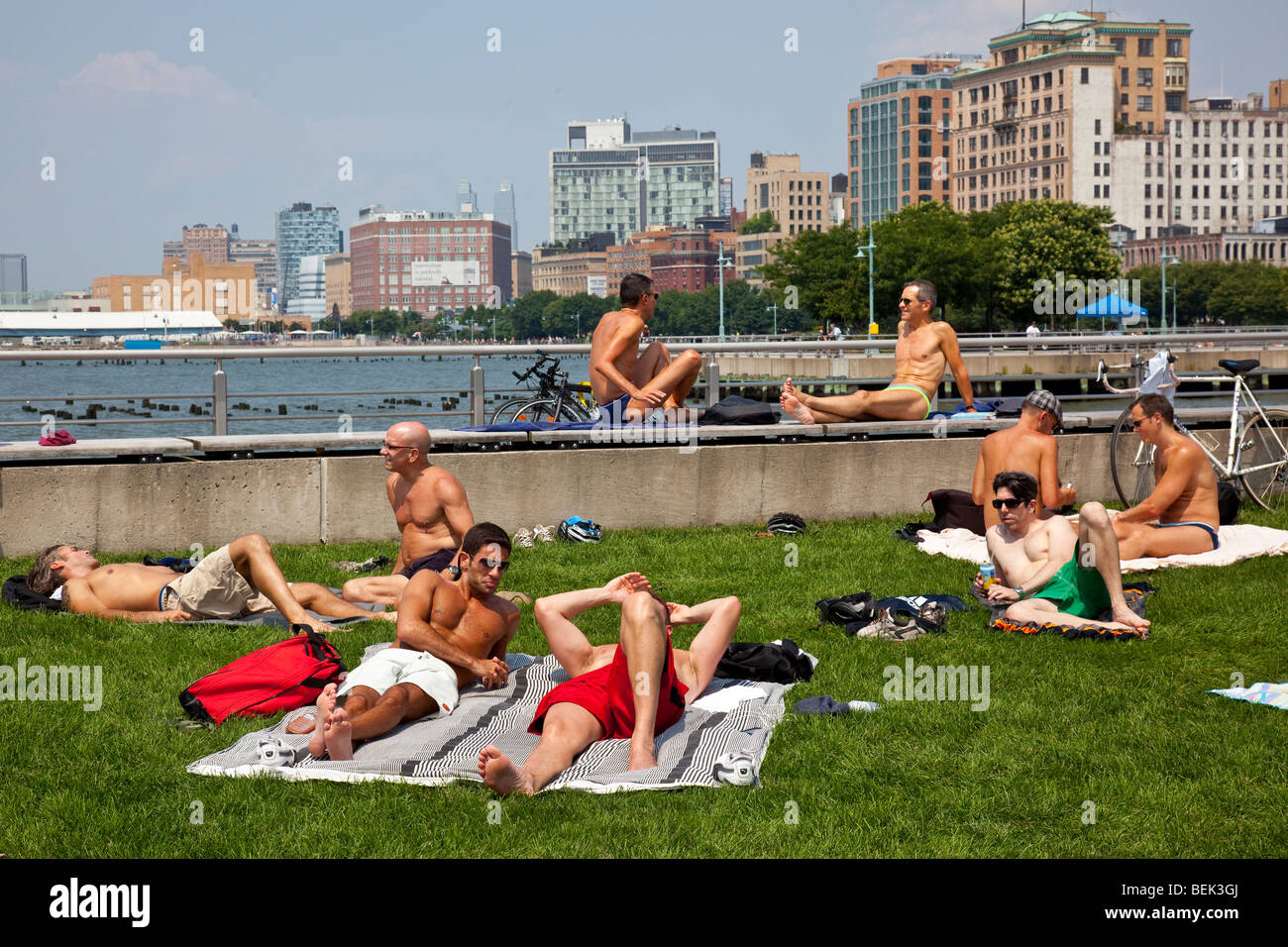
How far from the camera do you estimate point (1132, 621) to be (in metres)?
8.00

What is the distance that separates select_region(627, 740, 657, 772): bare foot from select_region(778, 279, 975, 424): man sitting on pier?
6944mm

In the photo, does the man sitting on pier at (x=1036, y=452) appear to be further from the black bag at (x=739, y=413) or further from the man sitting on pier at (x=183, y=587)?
the man sitting on pier at (x=183, y=587)

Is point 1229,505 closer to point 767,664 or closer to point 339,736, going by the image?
point 767,664

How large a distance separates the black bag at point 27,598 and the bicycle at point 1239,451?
9.37m

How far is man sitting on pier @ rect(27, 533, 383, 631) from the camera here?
840 cm

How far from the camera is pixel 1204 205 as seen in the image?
157 meters

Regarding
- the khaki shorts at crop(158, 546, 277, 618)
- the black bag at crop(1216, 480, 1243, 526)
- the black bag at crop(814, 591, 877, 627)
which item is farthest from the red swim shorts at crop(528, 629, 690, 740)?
the black bag at crop(1216, 480, 1243, 526)

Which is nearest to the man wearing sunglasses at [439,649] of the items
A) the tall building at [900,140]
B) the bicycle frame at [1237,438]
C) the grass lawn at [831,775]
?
the grass lawn at [831,775]

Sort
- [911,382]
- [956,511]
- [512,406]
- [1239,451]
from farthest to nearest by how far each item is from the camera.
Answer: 1. [512,406]
2. [911,382]
3. [1239,451]
4. [956,511]

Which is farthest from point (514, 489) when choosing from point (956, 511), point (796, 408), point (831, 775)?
point (831, 775)

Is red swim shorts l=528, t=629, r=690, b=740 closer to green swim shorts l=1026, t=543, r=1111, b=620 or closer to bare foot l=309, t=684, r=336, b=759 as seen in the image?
bare foot l=309, t=684, r=336, b=759

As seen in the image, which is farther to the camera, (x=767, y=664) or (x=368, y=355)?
(x=368, y=355)

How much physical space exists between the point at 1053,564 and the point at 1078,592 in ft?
0.78

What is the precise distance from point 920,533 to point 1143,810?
20.9 feet
